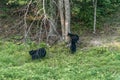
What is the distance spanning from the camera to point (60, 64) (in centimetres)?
1007

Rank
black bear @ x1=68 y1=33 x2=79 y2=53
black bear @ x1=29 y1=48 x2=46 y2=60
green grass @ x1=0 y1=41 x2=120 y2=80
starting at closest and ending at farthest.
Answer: green grass @ x1=0 y1=41 x2=120 y2=80, black bear @ x1=29 y1=48 x2=46 y2=60, black bear @ x1=68 y1=33 x2=79 y2=53

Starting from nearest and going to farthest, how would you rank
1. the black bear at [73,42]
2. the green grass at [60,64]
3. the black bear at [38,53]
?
the green grass at [60,64]
the black bear at [38,53]
the black bear at [73,42]

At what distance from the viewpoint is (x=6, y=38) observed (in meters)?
12.5

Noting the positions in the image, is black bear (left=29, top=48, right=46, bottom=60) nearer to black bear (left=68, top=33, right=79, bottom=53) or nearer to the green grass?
the green grass

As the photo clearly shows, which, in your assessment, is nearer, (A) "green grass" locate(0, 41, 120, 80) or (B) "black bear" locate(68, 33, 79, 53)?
(A) "green grass" locate(0, 41, 120, 80)

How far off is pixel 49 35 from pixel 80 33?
1.45 m

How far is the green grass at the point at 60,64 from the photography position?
29.9 feet

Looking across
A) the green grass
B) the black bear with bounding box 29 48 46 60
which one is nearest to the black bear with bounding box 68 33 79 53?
the green grass

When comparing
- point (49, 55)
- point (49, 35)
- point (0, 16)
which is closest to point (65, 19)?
point (49, 35)

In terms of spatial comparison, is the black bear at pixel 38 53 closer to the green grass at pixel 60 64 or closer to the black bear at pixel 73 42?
the green grass at pixel 60 64

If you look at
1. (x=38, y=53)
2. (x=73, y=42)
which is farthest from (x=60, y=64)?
(x=73, y=42)

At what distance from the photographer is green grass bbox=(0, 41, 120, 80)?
9.11 metres

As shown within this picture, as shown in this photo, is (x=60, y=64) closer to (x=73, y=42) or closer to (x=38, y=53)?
(x=38, y=53)

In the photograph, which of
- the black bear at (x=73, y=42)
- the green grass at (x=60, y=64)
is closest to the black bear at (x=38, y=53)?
the green grass at (x=60, y=64)
